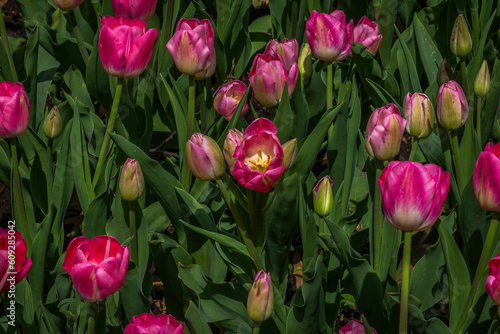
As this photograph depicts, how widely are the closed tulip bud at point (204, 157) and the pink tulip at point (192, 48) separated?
0.29m

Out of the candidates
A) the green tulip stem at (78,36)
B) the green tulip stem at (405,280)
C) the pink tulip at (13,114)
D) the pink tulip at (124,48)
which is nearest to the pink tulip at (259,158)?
the green tulip stem at (405,280)

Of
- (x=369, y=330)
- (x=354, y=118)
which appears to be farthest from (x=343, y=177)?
(x=369, y=330)

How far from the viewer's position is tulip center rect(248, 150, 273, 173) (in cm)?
107

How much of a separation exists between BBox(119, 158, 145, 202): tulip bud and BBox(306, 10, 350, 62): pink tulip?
20.3 inches

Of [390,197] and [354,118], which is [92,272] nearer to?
[390,197]

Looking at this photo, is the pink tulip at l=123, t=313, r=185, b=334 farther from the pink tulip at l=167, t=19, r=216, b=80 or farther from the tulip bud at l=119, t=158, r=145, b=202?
the pink tulip at l=167, t=19, r=216, b=80

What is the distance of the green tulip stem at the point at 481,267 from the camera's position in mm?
989

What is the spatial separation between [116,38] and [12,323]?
572 mm

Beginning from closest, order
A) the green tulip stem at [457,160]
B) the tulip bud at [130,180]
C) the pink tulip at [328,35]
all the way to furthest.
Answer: the tulip bud at [130,180], the green tulip stem at [457,160], the pink tulip at [328,35]

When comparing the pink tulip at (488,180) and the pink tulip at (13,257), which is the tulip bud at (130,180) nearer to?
the pink tulip at (13,257)

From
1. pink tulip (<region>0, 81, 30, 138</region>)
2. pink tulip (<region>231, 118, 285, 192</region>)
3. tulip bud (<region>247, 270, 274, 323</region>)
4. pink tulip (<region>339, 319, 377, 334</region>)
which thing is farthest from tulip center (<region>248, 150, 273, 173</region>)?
pink tulip (<region>0, 81, 30, 138</region>)

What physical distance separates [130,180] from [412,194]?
493 millimetres

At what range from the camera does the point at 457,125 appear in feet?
3.83

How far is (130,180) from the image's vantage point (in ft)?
3.62
